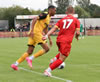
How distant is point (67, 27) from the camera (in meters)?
8.89

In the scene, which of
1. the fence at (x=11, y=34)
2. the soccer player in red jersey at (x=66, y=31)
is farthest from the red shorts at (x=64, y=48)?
the fence at (x=11, y=34)

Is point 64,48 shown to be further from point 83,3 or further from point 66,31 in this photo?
point 83,3

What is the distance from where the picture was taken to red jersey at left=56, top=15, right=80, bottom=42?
349 inches

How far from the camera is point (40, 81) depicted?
806cm

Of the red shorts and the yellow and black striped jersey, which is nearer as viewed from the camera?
the red shorts

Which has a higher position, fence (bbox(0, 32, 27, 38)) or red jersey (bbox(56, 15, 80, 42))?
red jersey (bbox(56, 15, 80, 42))

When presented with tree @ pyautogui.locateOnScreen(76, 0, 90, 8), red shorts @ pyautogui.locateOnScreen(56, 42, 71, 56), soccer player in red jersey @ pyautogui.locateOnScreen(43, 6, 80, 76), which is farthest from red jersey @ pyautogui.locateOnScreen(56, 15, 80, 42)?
tree @ pyautogui.locateOnScreen(76, 0, 90, 8)

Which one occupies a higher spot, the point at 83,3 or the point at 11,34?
the point at 11,34

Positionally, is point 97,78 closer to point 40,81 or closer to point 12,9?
point 40,81

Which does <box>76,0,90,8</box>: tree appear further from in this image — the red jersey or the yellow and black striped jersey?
the red jersey

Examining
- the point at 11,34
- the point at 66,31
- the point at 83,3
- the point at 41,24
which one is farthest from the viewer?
the point at 83,3

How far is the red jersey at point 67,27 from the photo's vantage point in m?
8.86

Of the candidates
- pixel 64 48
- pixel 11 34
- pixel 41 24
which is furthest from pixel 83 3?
pixel 64 48

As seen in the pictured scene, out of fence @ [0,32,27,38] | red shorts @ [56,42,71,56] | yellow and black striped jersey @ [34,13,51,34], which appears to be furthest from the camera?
fence @ [0,32,27,38]
